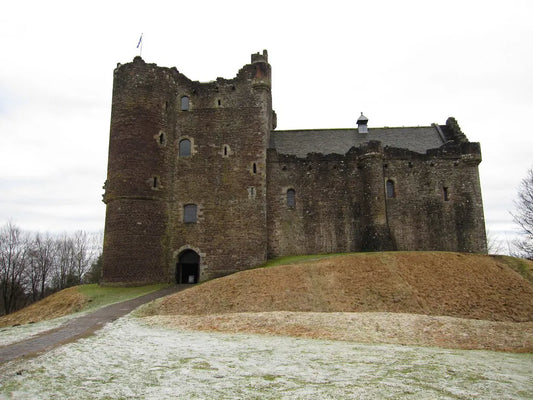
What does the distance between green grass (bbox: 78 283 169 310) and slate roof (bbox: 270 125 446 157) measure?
14704 mm

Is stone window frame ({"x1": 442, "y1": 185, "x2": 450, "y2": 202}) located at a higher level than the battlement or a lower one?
lower

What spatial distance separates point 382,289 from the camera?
67.0ft

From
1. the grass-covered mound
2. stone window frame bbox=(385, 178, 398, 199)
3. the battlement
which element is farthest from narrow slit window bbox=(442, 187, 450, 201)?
the grass-covered mound

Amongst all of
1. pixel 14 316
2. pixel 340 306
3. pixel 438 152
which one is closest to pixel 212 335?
pixel 340 306

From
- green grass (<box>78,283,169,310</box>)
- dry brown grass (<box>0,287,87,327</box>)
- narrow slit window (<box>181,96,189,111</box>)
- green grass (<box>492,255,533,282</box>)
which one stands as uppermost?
narrow slit window (<box>181,96,189,111</box>)

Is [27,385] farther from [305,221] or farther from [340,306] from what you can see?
[305,221]

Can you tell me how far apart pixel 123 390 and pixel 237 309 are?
11749 mm

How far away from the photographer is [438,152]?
32312 millimetres

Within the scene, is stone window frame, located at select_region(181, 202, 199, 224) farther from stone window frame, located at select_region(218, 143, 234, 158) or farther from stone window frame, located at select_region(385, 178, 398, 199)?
stone window frame, located at select_region(385, 178, 398, 199)

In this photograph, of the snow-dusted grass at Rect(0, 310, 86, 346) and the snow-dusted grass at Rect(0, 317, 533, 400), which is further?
the snow-dusted grass at Rect(0, 310, 86, 346)

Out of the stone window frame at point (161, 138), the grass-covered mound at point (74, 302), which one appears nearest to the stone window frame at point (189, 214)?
the stone window frame at point (161, 138)

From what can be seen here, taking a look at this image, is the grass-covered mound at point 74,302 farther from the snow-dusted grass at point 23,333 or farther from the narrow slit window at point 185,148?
the narrow slit window at point 185,148

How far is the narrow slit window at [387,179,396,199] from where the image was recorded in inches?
1248

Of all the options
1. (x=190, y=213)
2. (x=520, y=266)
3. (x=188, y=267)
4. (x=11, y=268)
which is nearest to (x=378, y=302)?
(x=520, y=266)
